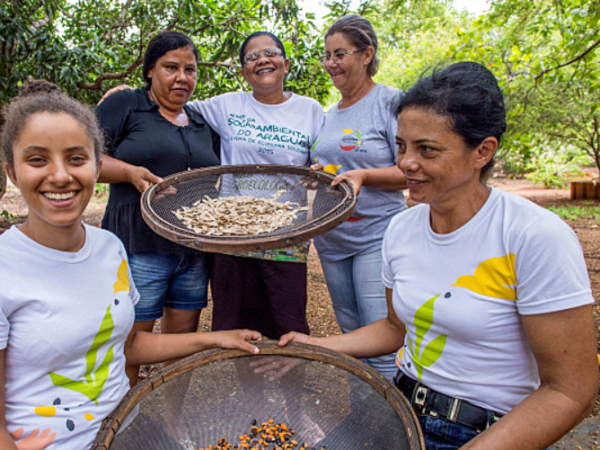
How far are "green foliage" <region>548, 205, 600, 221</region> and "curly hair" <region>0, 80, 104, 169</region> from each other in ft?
29.0

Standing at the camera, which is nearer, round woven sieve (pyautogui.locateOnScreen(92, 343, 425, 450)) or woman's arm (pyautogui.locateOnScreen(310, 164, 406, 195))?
round woven sieve (pyautogui.locateOnScreen(92, 343, 425, 450))

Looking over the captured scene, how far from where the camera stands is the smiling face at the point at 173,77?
2232mm

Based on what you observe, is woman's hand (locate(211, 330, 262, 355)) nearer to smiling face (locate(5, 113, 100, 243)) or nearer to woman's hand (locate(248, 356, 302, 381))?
woman's hand (locate(248, 356, 302, 381))

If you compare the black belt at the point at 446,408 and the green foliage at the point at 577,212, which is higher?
the black belt at the point at 446,408

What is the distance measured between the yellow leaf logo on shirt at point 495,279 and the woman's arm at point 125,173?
136cm

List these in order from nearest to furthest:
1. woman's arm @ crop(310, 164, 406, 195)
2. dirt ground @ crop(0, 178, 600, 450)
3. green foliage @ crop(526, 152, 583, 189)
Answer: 1. woman's arm @ crop(310, 164, 406, 195)
2. dirt ground @ crop(0, 178, 600, 450)
3. green foliage @ crop(526, 152, 583, 189)

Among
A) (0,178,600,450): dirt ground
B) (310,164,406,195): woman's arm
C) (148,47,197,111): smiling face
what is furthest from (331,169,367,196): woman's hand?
(0,178,600,450): dirt ground

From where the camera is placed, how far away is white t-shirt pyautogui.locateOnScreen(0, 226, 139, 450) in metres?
1.25

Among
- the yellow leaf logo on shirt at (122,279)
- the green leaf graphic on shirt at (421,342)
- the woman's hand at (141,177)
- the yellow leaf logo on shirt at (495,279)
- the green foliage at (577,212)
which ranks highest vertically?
the woman's hand at (141,177)

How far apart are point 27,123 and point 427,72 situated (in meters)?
1.24

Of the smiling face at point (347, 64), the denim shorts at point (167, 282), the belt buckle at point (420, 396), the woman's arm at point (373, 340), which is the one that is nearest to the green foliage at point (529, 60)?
the smiling face at point (347, 64)

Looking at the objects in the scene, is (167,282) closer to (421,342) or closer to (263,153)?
(263,153)

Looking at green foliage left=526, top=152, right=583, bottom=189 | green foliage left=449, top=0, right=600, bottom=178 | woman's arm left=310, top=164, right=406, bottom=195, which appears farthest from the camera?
green foliage left=526, top=152, right=583, bottom=189

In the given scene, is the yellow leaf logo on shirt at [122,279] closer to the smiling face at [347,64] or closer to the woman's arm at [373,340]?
the woman's arm at [373,340]
